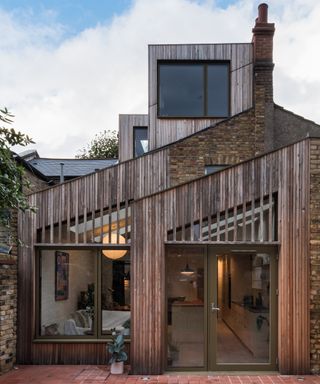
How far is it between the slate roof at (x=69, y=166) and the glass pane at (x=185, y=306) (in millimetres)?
8152

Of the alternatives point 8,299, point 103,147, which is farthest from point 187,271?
point 103,147

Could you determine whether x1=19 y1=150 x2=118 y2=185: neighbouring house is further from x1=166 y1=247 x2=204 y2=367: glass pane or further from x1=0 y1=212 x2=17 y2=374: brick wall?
x1=166 y1=247 x2=204 y2=367: glass pane

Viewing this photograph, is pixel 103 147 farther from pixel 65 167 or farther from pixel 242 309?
pixel 242 309

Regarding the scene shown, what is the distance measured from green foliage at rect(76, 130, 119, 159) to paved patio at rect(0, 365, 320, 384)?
23924mm

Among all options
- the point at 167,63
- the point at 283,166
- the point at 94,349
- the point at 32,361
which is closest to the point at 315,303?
the point at 283,166

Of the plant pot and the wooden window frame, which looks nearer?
the plant pot

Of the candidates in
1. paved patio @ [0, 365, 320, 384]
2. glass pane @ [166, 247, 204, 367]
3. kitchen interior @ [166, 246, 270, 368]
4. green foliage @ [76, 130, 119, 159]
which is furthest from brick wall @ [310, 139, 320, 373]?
green foliage @ [76, 130, 119, 159]

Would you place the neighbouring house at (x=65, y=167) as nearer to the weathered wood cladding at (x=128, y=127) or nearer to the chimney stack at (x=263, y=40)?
the weathered wood cladding at (x=128, y=127)

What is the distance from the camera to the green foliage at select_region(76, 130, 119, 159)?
31109mm

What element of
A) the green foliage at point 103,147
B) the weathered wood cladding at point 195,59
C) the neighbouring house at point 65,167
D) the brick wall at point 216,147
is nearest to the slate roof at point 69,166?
the neighbouring house at point 65,167

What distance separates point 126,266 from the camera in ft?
25.6

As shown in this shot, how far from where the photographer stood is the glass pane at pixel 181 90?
11.2 m

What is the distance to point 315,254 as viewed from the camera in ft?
23.0

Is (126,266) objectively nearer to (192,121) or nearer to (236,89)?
(192,121)
